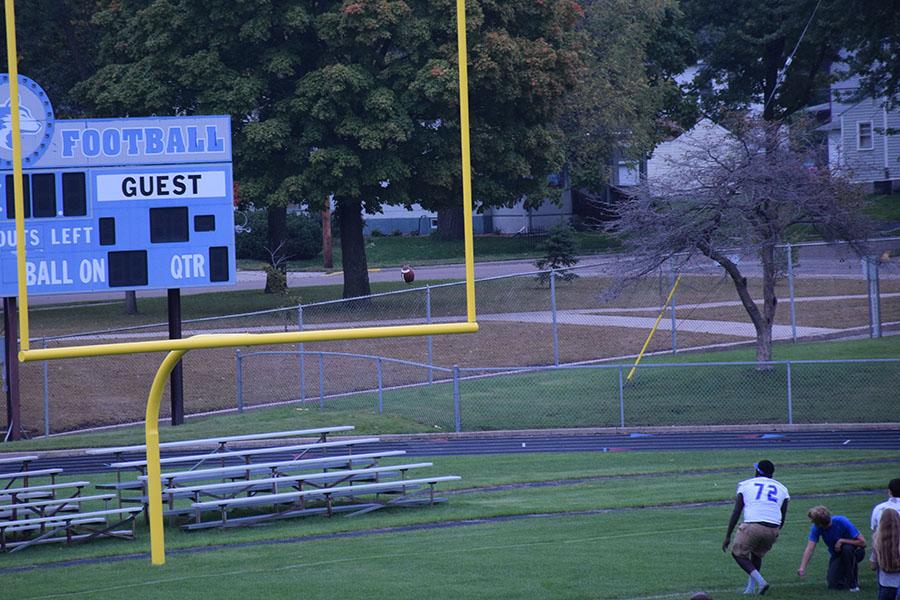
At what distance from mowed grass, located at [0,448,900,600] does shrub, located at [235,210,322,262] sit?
24.1ft

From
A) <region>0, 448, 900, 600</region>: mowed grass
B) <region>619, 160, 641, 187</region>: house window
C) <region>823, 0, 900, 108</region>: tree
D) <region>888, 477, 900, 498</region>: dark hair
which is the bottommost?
<region>0, 448, 900, 600</region>: mowed grass

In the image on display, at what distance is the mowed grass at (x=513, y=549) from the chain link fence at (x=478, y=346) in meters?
5.47

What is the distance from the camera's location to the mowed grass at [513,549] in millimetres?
10305

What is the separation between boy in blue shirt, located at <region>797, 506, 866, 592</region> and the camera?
32.0ft

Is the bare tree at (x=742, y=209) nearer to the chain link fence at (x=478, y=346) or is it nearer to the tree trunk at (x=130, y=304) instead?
the chain link fence at (x=478, y=346)

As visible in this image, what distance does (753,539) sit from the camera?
9602mm

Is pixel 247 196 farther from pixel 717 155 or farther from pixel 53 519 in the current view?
pixel 717 155

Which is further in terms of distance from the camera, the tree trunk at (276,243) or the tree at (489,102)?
the tree trunk at (276,243)

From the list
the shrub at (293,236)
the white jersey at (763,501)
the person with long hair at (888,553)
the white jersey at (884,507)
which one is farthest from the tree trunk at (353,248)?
the person with long hair at (888,553)

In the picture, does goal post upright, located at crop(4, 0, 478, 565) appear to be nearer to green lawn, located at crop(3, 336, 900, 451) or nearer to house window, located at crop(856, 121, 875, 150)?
green lawn, located at crop(3, 336, 900, 451)

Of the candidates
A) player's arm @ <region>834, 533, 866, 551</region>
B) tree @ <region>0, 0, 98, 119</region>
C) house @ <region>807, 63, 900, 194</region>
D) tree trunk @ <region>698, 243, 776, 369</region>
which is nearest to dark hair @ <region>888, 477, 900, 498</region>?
player's arm @ <region>834, 533, 866, 551</region>

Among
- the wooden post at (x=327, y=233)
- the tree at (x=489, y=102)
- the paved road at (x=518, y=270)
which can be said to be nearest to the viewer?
the tree at (x=489, y=102)

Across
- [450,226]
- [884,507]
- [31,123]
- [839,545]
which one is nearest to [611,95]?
[450,226]

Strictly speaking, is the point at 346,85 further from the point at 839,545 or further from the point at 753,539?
the point at 839,545
